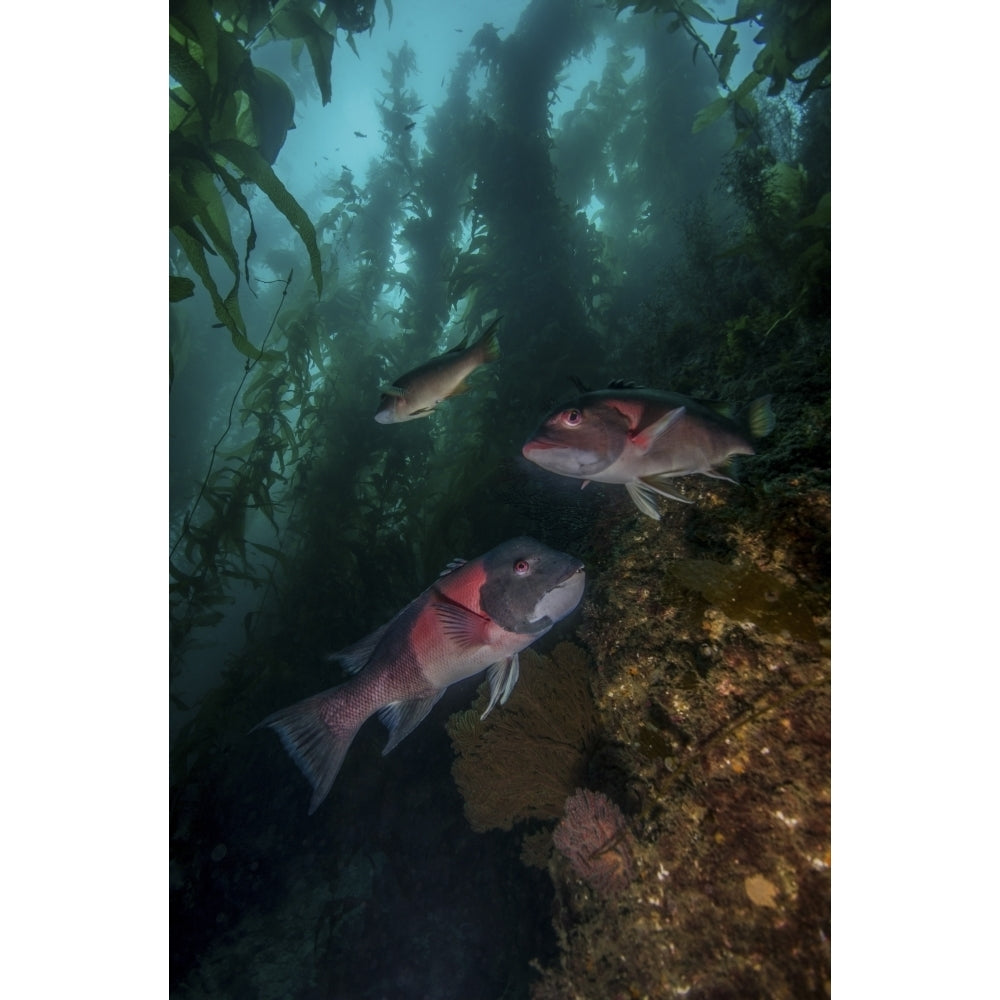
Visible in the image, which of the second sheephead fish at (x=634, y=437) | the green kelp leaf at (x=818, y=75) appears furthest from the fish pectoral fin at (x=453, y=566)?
the green kelp leaf at (x=818, y=75)

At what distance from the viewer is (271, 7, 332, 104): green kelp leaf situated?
4402mm

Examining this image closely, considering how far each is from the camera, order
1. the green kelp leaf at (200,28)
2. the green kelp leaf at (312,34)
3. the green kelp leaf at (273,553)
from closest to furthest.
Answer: the green kelp leaf at (200,28), the green kelp leaf at (312,34), the green kelp leaf at (273,553)

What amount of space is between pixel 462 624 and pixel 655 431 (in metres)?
1.21

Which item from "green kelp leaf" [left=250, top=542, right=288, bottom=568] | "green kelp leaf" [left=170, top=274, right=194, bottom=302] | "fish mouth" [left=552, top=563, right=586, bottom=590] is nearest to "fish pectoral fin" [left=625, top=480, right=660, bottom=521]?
"fish mouth" [left=552, top=563, right=586, bottom=590]

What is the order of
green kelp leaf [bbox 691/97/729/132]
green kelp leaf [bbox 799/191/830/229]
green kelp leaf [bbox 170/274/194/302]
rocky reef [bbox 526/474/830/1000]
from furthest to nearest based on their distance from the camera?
green kelp leaf [bbox 691/97/729/132], green kelp leaf [bbox 799/191/830/229], green kelp leaf [bbox 170/274/194/302], rocky reef [bbox 526/474/830/1000]

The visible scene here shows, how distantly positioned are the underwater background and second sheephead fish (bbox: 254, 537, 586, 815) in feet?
2.47

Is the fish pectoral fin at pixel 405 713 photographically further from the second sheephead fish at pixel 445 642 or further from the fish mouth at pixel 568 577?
the fish mouth at pixel 568 577

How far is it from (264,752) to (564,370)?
649 cm

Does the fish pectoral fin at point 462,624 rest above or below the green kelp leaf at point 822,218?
below

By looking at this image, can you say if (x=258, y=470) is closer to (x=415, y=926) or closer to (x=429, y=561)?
(x=429, y=561)

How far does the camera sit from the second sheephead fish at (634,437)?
1.97m

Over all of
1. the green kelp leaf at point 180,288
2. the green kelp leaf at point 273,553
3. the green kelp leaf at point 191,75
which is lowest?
the green kelp leaf at point 273,553

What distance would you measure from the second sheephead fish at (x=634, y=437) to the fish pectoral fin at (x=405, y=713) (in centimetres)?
134

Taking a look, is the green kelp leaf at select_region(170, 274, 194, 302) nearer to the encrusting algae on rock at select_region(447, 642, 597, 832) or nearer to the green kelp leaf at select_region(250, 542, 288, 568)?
the encrusting algae on rock at select_region(447, 642, 597, 832)
